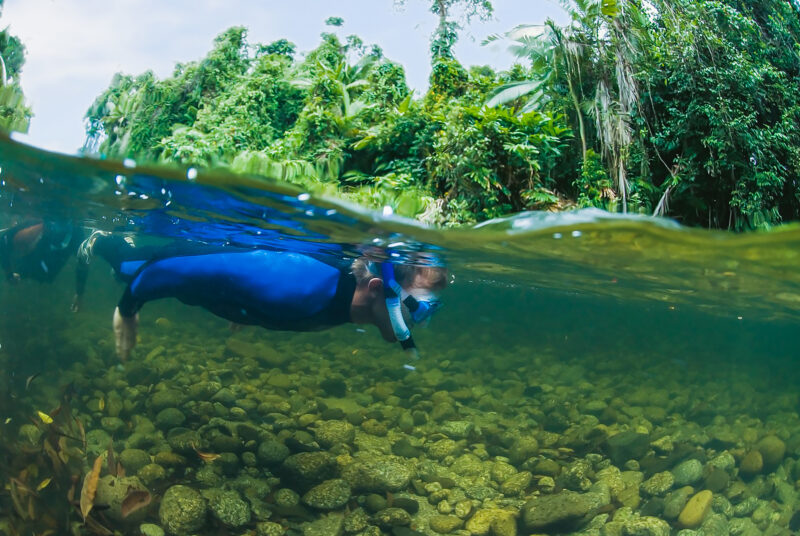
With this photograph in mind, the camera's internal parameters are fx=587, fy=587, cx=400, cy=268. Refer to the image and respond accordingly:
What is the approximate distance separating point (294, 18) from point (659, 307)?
51.2ft

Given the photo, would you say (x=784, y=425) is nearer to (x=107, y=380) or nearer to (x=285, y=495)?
(x=285, y=495)

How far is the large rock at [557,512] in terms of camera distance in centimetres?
616

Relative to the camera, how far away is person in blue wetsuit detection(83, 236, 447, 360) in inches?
263

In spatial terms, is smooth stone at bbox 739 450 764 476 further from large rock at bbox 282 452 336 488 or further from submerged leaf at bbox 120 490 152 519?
submerged leaf at bbox 120 490 152 519

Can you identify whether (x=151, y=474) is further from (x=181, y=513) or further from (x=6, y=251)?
(x=6, y=251)

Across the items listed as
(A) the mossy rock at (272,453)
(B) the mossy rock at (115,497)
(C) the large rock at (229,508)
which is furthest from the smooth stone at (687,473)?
(B) the mossy rock at (115,497)

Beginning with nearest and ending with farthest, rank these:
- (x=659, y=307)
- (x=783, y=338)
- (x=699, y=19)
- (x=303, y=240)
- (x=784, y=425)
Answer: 1. (x=303, y=240)
2. (x=784, y=425)
3. (x=699, y=19)
4. (x=659, y=307)
5. (x=783, y=338)

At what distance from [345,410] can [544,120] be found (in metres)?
10.2

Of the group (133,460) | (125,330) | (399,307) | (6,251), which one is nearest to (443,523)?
(399,307)

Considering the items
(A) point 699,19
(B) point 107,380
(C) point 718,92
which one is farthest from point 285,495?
(A) point 699,19

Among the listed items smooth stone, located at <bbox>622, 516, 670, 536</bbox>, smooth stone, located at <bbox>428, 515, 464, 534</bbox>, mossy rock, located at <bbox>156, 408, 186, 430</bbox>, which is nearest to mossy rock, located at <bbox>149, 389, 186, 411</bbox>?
mossy rock, located at <bbox>156, 408, 186, 430</bbox>

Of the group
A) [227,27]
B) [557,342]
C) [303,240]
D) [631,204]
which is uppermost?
[227,27]

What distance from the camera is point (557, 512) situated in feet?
20.3

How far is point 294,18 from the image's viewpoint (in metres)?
20.2
